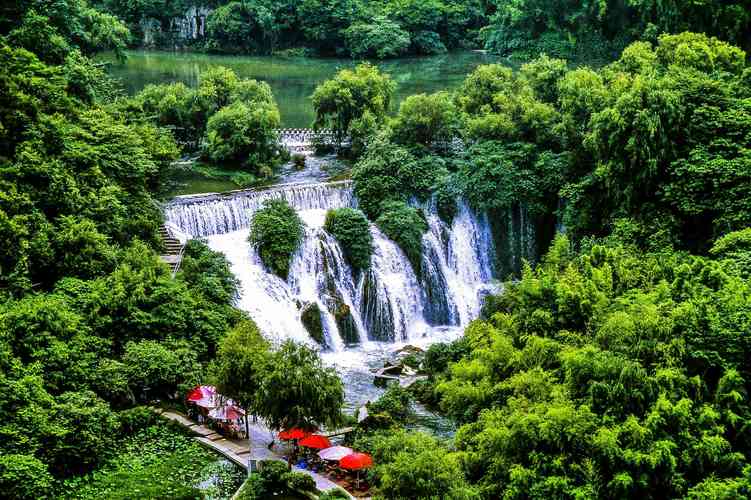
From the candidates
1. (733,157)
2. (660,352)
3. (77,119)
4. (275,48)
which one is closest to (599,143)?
(733,157)

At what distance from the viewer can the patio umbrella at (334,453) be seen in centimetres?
2094

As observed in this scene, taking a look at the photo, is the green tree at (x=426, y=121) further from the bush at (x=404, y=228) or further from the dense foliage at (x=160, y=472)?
the dense foliage at (x=160, y=472)

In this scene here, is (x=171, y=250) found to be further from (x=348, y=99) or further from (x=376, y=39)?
(x=376, y=39)

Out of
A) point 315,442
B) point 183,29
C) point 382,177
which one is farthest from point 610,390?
point 183,29

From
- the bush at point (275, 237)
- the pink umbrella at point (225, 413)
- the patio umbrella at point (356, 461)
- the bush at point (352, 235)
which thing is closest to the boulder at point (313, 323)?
the bush at point (275, 237)

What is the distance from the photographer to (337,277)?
101ft

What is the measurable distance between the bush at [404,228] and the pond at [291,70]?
16942 millimetres

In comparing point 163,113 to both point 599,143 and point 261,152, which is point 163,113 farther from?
point 599,143

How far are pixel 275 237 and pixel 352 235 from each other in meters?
2.79

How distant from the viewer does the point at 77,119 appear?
31.8 meters

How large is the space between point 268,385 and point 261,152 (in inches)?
699

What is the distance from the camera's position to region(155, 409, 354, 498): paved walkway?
2131 cm

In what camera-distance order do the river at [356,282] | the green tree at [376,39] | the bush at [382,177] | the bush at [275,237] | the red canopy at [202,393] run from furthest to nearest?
the green tree at [376,39] → the bush at [382,177] → the bush at [275,237] → the river at [356,282] → the red canopy at [202,393]

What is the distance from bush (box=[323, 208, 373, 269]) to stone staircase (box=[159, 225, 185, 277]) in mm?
5165
